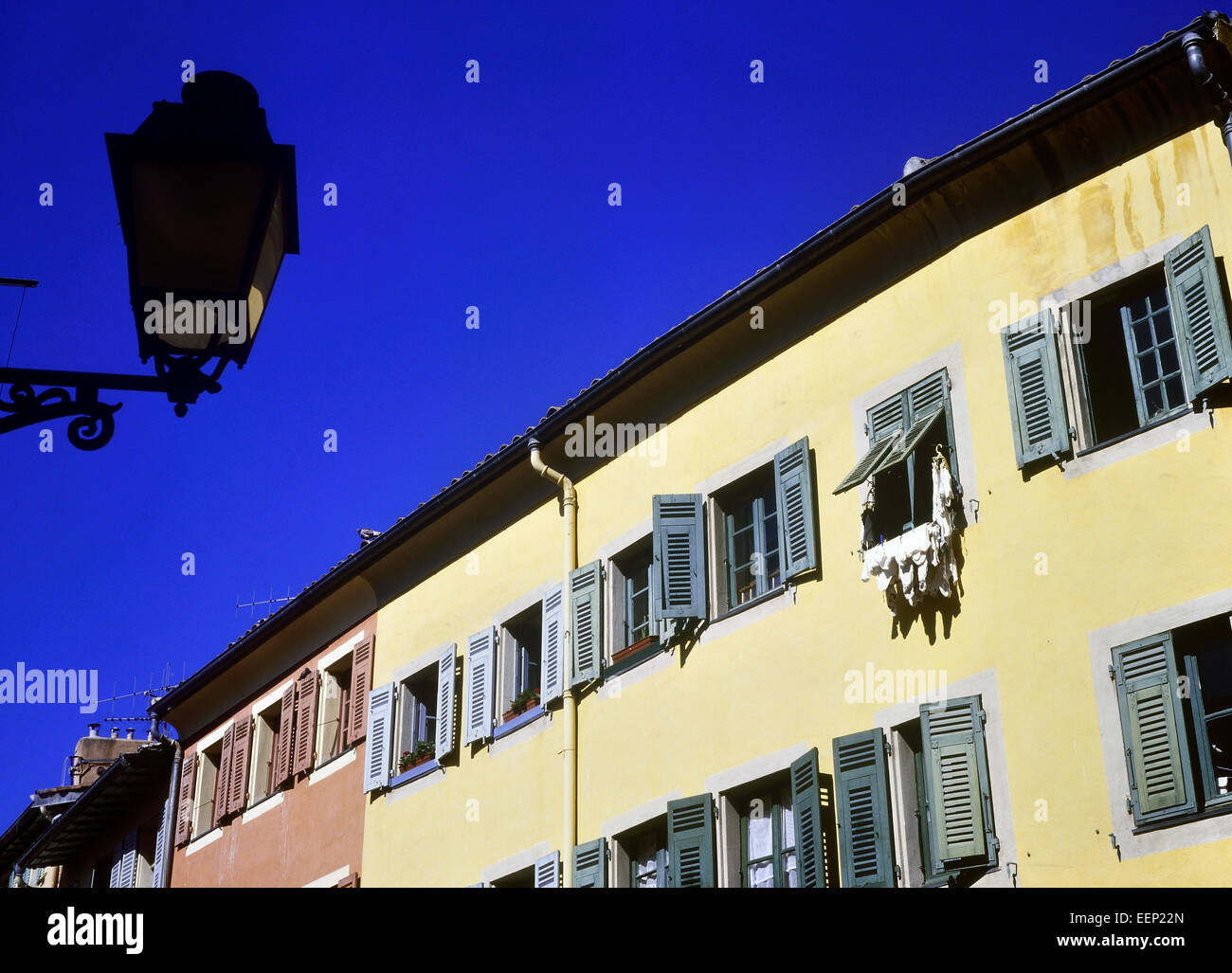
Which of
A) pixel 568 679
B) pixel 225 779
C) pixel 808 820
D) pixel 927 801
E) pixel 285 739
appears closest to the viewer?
pixel 927 801

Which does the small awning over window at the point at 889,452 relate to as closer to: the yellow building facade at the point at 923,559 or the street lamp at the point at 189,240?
the yellow building facade at the point at 923,559

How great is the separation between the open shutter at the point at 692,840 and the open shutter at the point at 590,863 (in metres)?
0.95

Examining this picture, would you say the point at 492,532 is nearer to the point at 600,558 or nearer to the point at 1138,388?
the point at 600,558

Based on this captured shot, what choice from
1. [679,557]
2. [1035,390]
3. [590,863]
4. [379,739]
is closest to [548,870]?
[590,863]

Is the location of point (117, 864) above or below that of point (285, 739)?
below

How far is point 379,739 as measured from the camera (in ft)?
62.1

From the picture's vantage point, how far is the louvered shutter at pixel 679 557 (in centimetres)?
1456

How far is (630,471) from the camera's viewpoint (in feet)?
53.0

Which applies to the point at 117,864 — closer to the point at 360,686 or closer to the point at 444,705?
the point at 360,686

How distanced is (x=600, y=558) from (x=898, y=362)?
404 cm

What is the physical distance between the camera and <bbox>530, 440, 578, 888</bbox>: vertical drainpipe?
1527 cm

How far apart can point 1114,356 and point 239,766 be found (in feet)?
47.1

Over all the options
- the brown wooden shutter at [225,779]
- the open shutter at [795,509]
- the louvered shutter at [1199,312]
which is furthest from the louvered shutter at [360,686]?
the louvered shutter at [1199,312]
